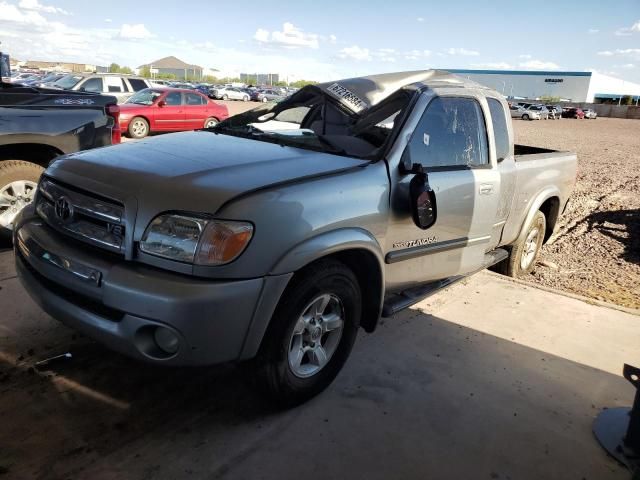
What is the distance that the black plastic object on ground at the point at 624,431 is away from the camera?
2.79 m

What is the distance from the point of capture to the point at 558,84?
103 m

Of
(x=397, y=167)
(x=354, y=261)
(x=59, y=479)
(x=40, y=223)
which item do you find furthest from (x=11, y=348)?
(x=397, y=167)

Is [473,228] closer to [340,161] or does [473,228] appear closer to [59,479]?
[340,161]

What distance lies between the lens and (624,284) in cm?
600

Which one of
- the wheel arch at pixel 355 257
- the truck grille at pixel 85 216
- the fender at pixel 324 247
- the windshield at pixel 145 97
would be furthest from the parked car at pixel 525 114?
the truck grille at pixel 85 216

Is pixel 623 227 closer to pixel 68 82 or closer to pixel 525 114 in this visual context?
pixel 68 82

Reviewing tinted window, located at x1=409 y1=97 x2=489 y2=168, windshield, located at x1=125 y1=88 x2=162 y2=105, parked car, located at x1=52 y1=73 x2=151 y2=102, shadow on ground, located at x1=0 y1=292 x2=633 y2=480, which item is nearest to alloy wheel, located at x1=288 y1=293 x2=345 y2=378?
shadow on ground, located at x1=0 y1=292 x2=633 y2=480

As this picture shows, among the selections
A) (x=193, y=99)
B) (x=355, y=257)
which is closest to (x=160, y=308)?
(x=355, y=257)

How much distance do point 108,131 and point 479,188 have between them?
147 inches

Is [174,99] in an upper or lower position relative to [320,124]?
lower

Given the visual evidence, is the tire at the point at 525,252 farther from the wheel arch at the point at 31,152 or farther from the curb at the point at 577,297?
the wheel arch at the point at 31,152

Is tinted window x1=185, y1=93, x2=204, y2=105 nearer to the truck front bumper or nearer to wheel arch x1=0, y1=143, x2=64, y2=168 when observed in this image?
wheel arch x1=0, y1=143, x2=64, y2=168

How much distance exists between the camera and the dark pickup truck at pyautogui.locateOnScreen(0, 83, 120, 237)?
16.3ft

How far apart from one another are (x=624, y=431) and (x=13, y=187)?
521 cm
